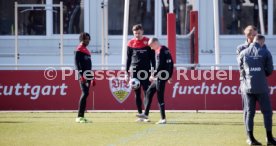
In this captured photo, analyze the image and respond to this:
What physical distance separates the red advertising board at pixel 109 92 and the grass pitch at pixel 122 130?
0.79m

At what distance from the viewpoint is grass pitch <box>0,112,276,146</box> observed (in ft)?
42.8

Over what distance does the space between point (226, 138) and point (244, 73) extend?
1.38 meters

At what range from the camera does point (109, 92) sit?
784 inches

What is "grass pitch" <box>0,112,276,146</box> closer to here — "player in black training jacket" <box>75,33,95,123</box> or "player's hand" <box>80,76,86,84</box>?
"player in black training jacket" <box>75,33,95,123</box>

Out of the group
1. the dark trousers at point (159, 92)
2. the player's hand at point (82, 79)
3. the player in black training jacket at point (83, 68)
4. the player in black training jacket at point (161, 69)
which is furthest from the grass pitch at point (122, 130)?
the player's hand at point (82, 79)

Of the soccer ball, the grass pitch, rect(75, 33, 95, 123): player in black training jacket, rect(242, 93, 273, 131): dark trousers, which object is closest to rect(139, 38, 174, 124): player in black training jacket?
the soccer ball

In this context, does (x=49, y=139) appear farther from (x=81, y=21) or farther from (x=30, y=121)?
(x=81, y=21)

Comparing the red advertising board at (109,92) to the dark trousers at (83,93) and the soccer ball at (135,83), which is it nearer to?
the soccer ball at (135,83)

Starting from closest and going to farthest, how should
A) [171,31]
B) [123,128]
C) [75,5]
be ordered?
[123,128] → [171,31] → [75,5]

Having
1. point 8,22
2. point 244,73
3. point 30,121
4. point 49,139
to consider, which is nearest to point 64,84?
point 30,121

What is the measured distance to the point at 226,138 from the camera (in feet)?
44.7

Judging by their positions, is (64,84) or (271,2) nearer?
(64,84)

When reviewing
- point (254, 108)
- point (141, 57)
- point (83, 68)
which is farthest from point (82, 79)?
point (254, 108)

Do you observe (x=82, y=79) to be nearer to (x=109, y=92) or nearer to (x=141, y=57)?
(x=141, y=57)
